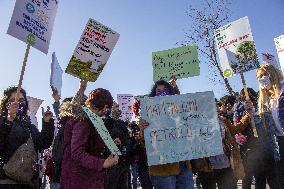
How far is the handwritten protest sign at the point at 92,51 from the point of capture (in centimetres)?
619

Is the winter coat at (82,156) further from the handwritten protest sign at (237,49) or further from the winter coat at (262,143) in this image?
the handwritten protest sign at (237,49)

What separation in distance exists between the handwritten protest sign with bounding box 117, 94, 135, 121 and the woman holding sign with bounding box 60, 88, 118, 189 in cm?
793

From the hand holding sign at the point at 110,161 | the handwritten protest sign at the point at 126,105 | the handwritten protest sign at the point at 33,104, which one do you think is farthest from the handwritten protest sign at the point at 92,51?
the handwritten protest sign at the point at 126,105

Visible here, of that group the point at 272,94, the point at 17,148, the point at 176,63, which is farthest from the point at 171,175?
the point at 176,63

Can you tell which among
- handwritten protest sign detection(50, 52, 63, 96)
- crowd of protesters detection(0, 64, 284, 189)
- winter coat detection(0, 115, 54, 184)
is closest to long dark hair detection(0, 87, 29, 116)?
crowd of protesters detection(0, 64, 284, 189)

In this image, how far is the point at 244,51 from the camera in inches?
259

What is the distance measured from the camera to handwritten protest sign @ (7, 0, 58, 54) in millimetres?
5418

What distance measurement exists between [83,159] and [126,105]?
332 inches

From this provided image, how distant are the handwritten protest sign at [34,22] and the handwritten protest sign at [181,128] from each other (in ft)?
5.71

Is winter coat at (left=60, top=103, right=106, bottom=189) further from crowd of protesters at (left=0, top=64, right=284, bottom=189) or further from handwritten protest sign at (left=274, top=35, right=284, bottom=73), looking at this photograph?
handwritten protest sign at (left=274, top=35, right=284, bottom=73)

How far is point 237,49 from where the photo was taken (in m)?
6.67

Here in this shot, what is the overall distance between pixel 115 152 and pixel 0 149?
143 cm

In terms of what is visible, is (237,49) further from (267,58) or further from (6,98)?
(6,98)

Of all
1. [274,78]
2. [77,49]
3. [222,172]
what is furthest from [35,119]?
[274,78]
